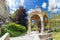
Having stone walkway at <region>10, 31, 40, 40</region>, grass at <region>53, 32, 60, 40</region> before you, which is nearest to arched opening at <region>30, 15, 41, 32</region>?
stone walkway at <region>10, 31, 40, 40</region>

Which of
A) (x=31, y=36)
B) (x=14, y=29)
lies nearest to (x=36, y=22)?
(x=31, y=36)

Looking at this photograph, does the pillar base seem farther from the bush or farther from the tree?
the tree

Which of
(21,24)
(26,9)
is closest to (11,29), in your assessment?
(21,24)

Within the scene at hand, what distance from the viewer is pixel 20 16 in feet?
15.7

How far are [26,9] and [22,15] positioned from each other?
0.18 m

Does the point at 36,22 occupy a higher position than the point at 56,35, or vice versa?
the point at 36,22

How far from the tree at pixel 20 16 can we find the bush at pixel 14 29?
0.13m

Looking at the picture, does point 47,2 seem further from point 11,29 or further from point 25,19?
point 11,29

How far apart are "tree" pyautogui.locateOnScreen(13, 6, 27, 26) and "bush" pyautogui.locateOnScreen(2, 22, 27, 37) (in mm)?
125

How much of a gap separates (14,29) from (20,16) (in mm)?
398

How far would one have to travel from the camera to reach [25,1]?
4844 millimetres

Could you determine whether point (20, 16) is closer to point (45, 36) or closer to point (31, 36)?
point (31, 36)

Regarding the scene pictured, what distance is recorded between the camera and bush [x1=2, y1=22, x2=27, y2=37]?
4.82 m

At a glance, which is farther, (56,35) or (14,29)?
(14,29)
